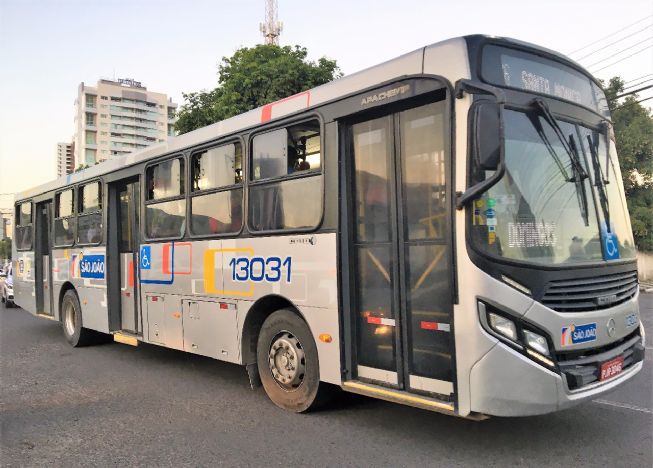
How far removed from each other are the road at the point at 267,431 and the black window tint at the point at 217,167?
241 cm

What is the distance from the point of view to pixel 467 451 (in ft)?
13.9

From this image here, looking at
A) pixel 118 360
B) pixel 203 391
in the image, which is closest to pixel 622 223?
pixel 203 391

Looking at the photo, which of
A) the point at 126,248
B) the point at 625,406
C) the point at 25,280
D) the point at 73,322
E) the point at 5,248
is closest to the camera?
the point at 625,406

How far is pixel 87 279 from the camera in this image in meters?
9.32

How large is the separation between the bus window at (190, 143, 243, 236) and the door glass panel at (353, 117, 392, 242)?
1646 millimetres

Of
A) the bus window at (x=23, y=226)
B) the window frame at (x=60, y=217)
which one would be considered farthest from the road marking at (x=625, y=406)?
the bus window at (x=23, y=226)

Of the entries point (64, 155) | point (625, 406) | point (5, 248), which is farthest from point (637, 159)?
point (64, 155)

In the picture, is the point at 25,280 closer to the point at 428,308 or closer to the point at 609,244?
the point at 428,308

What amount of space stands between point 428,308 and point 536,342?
829 millimetres

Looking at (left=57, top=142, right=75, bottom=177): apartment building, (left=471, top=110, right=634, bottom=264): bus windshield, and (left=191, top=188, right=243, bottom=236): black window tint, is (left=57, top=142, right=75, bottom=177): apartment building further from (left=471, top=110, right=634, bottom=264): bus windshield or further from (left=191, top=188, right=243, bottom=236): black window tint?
(left=471, top=110, right=634, bottom=264): bus windshield

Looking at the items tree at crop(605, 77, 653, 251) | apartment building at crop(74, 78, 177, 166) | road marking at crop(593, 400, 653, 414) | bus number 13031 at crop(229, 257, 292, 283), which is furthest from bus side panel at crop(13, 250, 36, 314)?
apartment building at crop(74, 78, 177, 166)

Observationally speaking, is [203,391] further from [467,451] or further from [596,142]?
[596,142]

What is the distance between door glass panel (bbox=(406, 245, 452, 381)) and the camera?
4129 millimetres

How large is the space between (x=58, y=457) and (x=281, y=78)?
15544 millimetres
